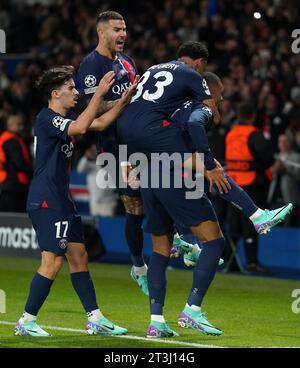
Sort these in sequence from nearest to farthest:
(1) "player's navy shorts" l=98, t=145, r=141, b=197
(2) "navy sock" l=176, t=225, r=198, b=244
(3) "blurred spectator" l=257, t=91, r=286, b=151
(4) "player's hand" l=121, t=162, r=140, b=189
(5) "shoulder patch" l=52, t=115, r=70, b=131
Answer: (5) "shoulder patch" l=52, t=115, r=70, b=131
(4) "player's hand" l=121, t=162, r=140, b=189
(1) "player's navy shorts" l=98, t=145, r=141, b=197
(2) "navy sock" l=176, t=225, r=198, b=244
(3) "blurred spectator" l=257, t=91, r=286, b=151

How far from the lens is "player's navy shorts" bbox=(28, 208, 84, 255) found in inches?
362

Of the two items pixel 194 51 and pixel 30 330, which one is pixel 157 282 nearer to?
pixel 30 330

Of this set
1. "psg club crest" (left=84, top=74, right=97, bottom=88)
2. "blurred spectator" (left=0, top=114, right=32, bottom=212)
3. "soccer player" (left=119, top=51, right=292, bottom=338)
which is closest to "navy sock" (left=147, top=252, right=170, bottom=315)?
"soccer player" (left=119, top=51, right=292, bottom=338)

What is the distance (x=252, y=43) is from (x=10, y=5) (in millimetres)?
10470

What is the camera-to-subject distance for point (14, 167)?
17.8 meters

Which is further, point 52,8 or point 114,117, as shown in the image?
point 52,8

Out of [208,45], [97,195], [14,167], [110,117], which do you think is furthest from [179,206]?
[208,45]

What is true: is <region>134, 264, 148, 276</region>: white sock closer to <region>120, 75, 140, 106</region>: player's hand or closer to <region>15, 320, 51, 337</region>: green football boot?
<region>15, 320, 51, 337</region>: green football boot

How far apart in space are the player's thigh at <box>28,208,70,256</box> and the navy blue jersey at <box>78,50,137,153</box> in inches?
64.1

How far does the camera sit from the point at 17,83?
24.6 metres

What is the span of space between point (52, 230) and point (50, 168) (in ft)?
1.72

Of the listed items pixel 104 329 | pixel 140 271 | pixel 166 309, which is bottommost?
pixel 166 309
